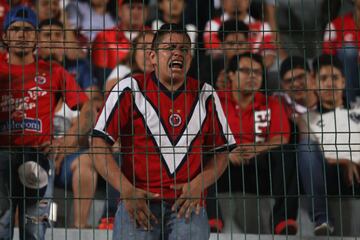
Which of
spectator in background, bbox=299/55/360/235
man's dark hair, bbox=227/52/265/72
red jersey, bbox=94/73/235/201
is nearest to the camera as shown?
red jersey, bbox=94/73/235/201

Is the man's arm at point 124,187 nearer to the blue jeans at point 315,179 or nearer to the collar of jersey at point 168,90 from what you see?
the collar of jersey at point 168,90

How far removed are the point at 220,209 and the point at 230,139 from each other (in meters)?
1.80

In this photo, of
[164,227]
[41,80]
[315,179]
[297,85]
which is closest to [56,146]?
[41,80]

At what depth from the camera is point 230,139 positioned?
650cm

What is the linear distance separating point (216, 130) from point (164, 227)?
2.52 ft

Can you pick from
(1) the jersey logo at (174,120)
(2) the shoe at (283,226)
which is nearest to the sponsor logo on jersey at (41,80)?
(1) the jersey logo at (174,120)

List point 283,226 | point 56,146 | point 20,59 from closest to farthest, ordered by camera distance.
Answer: point 56,146 < point 20,59 < point 283,226

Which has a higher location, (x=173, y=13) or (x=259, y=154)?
(x=173, y=13)

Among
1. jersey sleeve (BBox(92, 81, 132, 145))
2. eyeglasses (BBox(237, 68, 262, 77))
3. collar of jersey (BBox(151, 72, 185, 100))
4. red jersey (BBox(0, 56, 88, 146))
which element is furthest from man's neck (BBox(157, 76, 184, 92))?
eyeglasses (BBox(237, 68, 262, 77))

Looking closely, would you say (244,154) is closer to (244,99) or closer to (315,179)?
(315,179)

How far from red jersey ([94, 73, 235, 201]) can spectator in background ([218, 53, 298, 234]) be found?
1.37 meters

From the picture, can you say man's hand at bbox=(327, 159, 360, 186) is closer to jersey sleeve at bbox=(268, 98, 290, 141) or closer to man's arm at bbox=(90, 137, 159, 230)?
jersey sleeve at bbox=(268, 98, 290, 141)

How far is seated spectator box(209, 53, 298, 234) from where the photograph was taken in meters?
8.02

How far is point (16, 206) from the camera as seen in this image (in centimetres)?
710
